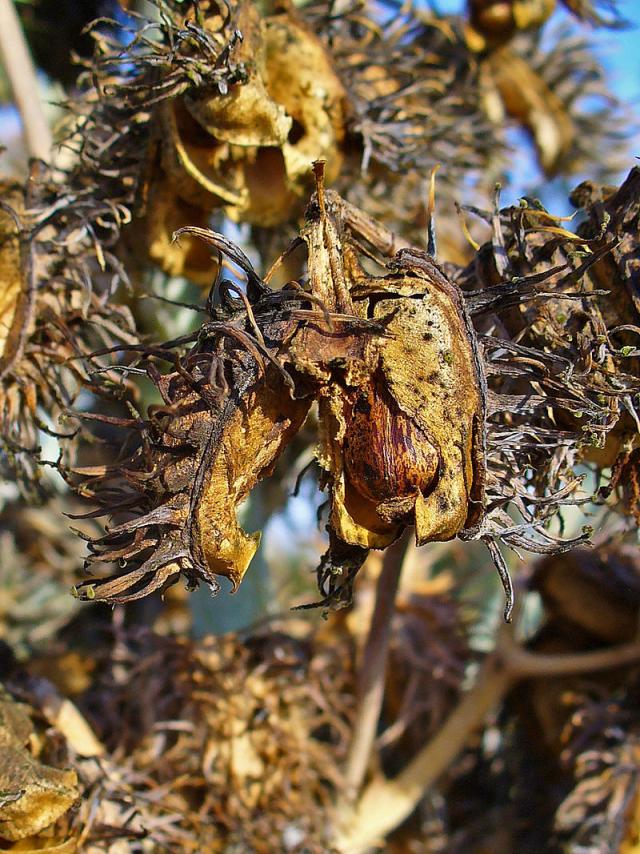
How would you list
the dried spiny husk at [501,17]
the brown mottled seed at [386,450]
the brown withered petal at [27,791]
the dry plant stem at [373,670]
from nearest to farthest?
the brown mottled seed at [386,450], the brown withered petal at [27,791], the dry plant stem at [373,670], the dried spiny husk at [501,17]

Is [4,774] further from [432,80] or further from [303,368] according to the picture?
[432,80]

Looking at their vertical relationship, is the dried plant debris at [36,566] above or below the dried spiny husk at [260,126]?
below

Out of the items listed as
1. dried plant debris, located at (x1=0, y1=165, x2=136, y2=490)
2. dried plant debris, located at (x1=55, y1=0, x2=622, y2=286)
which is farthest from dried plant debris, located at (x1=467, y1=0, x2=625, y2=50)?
dried plant debris, located at (x1=0, y1=165, x2=136, y2=490)

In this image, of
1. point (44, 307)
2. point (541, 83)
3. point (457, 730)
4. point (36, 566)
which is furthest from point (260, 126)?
point (36, 566)

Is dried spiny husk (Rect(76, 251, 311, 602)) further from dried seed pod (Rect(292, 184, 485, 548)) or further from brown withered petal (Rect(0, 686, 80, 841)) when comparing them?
brown withered petal (Rect(0, 686, 80, 841))

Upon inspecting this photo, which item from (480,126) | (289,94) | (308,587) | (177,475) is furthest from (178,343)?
(308,587)

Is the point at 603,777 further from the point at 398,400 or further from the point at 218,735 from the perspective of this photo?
the point at 398,400

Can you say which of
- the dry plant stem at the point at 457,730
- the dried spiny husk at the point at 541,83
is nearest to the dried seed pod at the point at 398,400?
the dry plant stem at the point at 457,730

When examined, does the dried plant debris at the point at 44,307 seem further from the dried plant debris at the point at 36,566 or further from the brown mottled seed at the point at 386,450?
the dried plant debris at the point at 36,566
